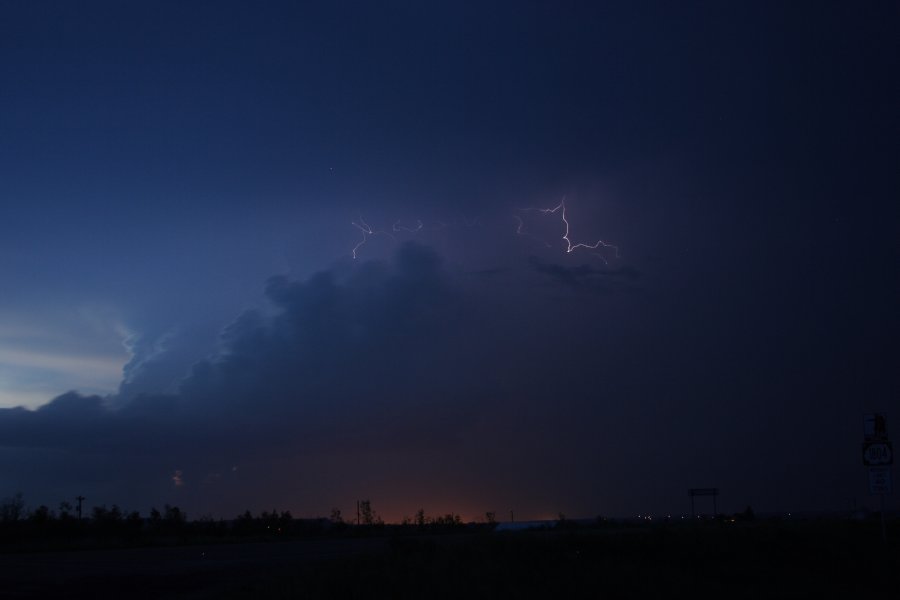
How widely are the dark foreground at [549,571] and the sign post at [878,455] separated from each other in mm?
2194

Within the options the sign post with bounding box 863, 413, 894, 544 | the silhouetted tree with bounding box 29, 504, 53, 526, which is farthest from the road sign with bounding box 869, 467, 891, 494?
the silhouetted tree with bounding box 29, 504, 53, 526

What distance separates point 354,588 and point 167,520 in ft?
211

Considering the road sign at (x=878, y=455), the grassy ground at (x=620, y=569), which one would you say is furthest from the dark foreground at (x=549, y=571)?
the road sign at (x=878, y=455)

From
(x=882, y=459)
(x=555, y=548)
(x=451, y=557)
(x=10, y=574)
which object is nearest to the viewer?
(x=451, y=557)

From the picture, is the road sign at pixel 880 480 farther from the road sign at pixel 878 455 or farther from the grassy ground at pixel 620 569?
the grassy ground at pixel 620 569

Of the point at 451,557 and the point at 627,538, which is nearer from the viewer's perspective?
the point at 451,557

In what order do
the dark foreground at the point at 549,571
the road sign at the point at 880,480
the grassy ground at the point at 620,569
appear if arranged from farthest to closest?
the road sign at the point at 880,480 → the dark foreground at the point at 549,571 → the grassy ground at the point at 620,569

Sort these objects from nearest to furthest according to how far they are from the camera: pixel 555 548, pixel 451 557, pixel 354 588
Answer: pixel 354 588, pixel 451 557, pixel 555 548

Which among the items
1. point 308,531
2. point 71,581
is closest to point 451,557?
point 71,581

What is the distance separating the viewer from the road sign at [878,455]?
27.6 metres

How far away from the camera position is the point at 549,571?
20688 millimetres

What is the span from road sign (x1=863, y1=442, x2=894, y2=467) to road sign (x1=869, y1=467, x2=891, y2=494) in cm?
22

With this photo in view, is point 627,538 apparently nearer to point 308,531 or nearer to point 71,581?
point 71,581

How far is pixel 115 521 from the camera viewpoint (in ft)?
246
